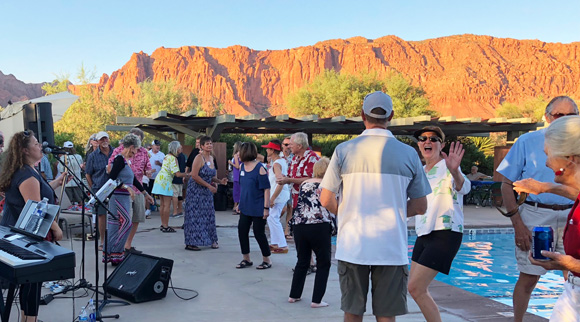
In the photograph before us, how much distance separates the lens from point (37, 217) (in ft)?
12.9

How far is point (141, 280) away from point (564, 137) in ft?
14.2

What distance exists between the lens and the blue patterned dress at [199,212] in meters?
8.71

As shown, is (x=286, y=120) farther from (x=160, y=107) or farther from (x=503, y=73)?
(x=503, y=73)

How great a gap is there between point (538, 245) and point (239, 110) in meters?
115

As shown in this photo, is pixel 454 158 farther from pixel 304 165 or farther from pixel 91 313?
pixel 91 313

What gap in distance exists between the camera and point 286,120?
1655 centimetres

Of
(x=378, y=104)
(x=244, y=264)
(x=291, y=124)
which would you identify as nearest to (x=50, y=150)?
(x=378, y=104)

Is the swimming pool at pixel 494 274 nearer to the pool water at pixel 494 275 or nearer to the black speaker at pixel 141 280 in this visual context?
the pool water at pixel 494 275

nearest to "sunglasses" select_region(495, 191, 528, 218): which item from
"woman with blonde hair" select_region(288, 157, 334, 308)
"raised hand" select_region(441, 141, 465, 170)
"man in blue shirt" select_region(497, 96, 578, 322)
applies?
"man in blue shirt" select_region(497, 96, 578, 322)

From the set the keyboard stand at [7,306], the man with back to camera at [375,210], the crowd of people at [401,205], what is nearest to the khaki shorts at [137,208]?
the crowd of people at [401,205]

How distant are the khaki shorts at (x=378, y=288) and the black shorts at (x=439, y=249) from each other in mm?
673

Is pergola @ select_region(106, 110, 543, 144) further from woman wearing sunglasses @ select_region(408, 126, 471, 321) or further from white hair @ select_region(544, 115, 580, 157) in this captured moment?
white hair @ select_region(544, 115, 580, 157)

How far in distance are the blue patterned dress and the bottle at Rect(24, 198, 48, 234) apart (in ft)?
15.4

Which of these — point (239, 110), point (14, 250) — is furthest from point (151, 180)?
point (239, 110)
